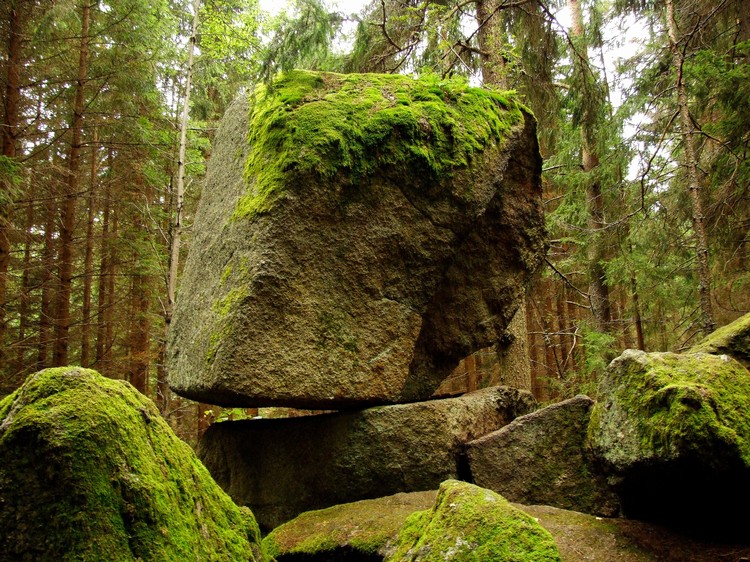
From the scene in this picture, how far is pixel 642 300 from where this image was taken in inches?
395

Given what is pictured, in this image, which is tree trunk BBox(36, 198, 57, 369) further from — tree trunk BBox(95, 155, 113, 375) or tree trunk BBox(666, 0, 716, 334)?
tree trunk BBox(666, 0, 716, 334)

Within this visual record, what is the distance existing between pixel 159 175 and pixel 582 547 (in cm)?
1113

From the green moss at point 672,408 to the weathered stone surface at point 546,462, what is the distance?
0.67 meters

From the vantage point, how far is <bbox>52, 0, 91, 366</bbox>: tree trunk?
9328mm

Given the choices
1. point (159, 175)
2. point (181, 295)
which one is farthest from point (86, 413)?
point (159, 175)

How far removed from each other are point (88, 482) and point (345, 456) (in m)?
2.80

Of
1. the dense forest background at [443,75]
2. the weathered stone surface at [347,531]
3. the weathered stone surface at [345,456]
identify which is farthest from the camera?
the dense forest background at [443,75]

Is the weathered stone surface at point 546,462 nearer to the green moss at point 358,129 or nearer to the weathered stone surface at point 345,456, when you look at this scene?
the weathered stone surface at point 345,456

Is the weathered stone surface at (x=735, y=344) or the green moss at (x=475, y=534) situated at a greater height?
the weathered stone surface at (x=735, y=344)

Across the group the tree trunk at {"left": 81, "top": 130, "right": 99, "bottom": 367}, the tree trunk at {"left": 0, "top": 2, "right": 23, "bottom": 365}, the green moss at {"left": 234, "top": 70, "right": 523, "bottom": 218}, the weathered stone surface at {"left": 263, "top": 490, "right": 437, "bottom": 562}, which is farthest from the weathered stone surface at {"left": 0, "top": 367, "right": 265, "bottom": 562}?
the tree trunk at {"left": 81, "top": 130, "right": 99, "bottom": 367}

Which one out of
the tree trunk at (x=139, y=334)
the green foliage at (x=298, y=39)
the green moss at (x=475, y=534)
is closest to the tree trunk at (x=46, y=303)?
the tree trunk at (x=139, y=334)

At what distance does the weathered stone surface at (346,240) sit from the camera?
4.28 m

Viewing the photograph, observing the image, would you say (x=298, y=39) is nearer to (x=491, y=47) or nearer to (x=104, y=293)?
(x=491, y=47)

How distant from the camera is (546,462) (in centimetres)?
422
